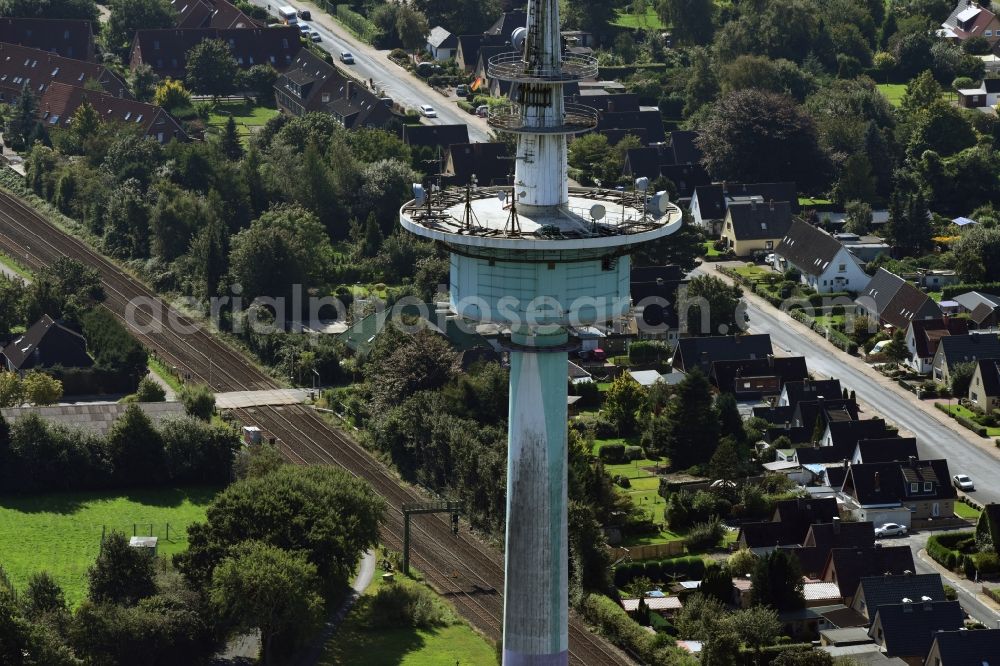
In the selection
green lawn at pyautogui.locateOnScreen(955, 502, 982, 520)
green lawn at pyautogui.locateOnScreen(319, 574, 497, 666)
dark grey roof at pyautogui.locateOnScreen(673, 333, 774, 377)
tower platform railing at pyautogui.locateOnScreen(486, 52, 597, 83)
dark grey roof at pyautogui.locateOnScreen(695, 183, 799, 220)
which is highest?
tower platform railing at pyautogui.locateOnScreen(486, 52, 597, 83)

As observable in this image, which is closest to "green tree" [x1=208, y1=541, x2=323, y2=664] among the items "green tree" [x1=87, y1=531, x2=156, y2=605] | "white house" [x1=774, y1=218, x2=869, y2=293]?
"green tree" [x1=87, y1=531, x2=156, y2=605]

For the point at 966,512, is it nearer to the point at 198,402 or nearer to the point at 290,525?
the point at 290,525

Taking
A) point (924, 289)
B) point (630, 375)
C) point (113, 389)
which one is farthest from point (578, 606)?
point (924, 289)

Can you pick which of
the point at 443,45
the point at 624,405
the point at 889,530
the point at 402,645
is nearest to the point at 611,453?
the point at 624,405

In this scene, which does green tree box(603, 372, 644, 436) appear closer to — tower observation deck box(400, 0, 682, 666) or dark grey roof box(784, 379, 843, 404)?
dark grey roof box(784, 379, 843, 404)

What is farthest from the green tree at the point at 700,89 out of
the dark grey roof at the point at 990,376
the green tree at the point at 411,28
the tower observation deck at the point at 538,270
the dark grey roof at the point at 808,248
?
the tower observation deck at the point at 538,270

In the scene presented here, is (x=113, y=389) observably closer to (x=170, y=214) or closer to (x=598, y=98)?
(x=170, y=214)
